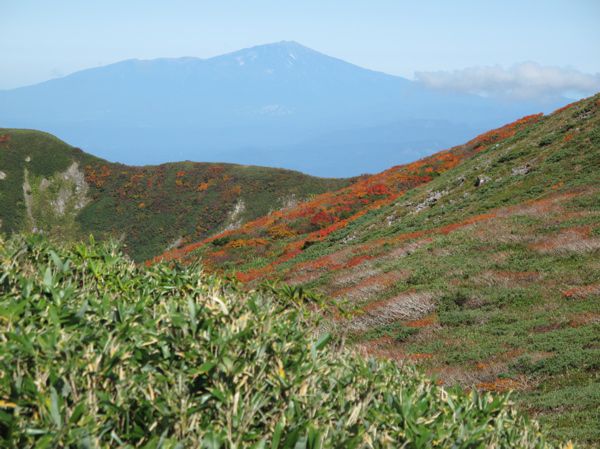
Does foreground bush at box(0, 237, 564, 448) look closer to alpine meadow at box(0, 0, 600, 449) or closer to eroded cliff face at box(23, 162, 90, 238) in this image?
alpine meadow at box(0, 0, 600, 449)

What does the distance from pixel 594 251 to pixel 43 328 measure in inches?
833

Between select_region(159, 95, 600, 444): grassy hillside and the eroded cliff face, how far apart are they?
7490 centimetres

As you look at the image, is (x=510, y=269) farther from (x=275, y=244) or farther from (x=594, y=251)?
(x=275, y=244)

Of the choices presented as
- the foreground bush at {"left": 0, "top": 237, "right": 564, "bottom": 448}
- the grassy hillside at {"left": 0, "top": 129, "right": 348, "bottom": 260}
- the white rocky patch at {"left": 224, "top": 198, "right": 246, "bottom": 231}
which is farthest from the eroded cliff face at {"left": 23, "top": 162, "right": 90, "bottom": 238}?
the foreground bush at {"left": 0, "top": 237, "right": 564, "bottom": 448}

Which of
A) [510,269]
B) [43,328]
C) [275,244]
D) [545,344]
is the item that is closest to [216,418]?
[43,328]

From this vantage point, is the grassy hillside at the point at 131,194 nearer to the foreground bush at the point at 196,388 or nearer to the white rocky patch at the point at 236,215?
the white rocky patch at the point at 236,215

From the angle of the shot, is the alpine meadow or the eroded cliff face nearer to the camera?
the alpine meadow

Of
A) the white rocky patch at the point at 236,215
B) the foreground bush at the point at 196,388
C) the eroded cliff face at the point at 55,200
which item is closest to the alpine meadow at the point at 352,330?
the foreground bush at the point at 196,388

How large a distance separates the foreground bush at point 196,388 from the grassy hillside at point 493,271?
1.83m

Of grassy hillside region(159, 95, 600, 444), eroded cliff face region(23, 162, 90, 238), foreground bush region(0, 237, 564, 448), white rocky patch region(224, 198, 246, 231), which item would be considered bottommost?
white rocky patch region(224, 198, 246, 231)

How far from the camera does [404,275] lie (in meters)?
25.1

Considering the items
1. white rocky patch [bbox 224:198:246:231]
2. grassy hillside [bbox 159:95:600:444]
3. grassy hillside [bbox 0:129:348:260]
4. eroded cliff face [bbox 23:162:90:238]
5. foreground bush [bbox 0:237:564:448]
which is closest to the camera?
foreground bush [bbox 0:237:564:448]

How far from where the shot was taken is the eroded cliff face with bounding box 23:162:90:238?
11331 centimetres

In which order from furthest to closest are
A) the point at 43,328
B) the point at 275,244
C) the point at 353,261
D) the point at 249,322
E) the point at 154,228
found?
the point at 154,228 < the point at 275,244 < the point at 353,261 < the point at 249,322 < the point at 43,328
